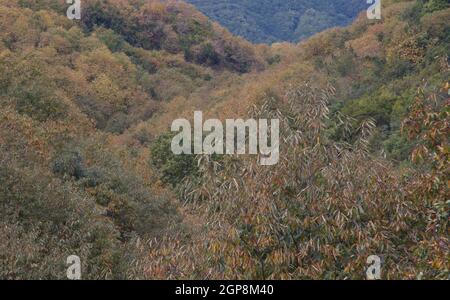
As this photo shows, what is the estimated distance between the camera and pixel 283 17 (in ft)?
276

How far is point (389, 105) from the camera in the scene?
2598cm

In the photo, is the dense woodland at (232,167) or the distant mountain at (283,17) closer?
the dense woodland at (232,167)

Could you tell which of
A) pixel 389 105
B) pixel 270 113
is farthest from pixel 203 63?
pixel 270 113

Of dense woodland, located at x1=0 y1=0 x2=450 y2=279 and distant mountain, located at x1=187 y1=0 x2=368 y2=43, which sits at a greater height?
distant mountain, located at x1=187 y1=0 x2=368 y2=43

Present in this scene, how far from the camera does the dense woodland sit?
19.5 feet

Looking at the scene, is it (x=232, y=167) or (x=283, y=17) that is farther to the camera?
(x=283, y=17)

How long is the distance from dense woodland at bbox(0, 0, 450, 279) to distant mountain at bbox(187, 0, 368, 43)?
38476 mm

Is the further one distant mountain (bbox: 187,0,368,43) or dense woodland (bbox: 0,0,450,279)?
distant mountain (bbox: 187,0,368,43)

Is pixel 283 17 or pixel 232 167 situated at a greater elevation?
pixel 283 17

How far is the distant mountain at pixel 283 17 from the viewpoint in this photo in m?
81.6

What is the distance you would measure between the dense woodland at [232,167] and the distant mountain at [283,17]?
1515 inches

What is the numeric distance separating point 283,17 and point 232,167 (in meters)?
80.0
